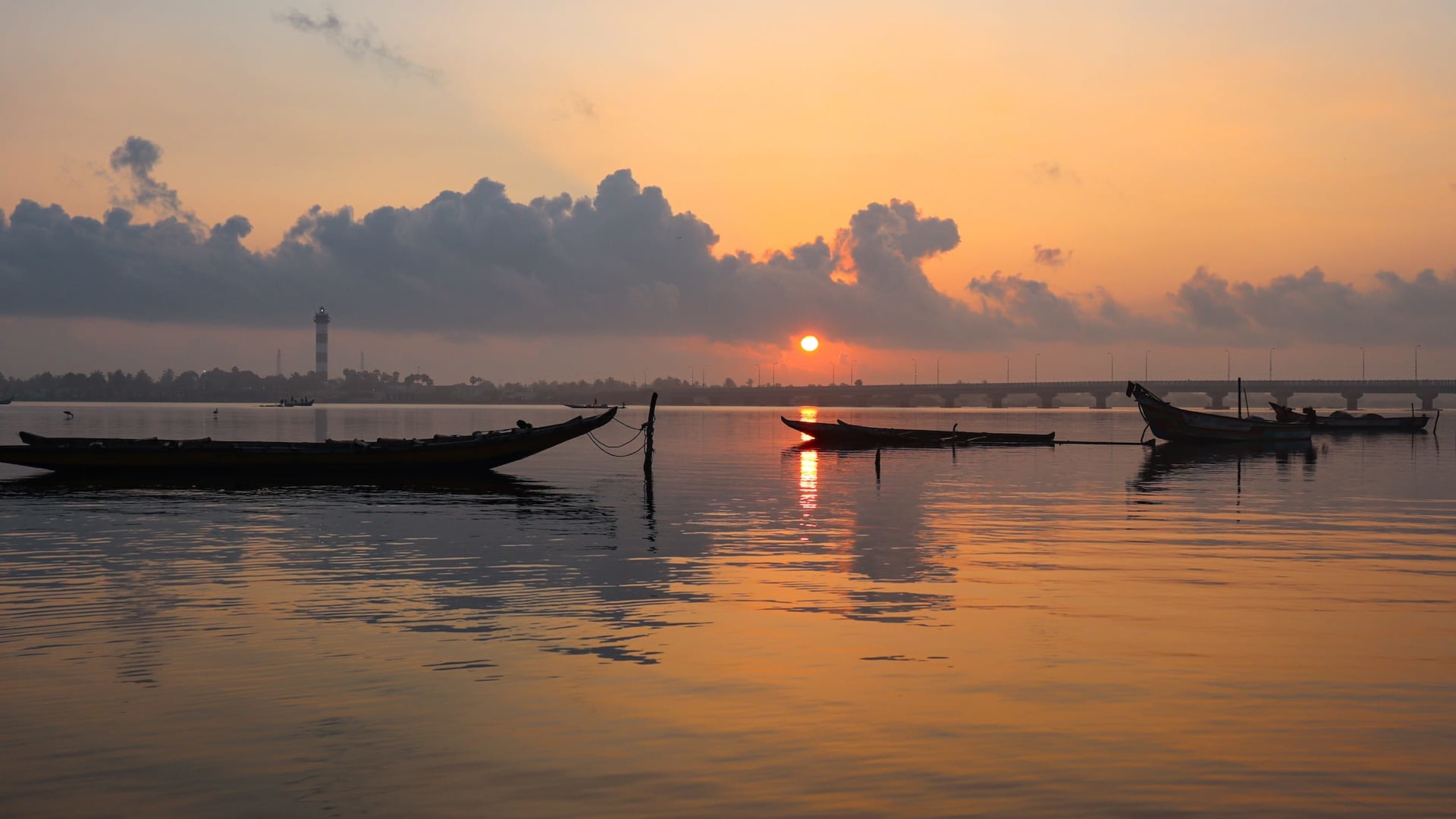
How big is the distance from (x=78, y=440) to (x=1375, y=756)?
53.4m

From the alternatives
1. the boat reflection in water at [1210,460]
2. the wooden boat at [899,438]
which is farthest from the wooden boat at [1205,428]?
the wooden boat at [899,438]

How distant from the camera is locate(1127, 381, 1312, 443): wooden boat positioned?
295 feet

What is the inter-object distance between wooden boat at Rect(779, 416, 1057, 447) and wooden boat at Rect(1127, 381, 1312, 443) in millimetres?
7915

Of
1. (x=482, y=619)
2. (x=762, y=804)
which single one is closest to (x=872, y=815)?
(x=762, y=804)

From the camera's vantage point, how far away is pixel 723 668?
1468cm

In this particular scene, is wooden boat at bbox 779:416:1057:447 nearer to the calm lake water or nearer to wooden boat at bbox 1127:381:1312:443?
wooden boat at bbox 1127:381:1312:443

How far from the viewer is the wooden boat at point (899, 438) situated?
89.3 metres

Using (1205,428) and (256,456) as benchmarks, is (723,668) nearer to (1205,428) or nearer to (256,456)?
(256,456)

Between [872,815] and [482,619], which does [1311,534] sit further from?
[872,815]

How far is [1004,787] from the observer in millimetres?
10039

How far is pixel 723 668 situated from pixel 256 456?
40821 millimetres

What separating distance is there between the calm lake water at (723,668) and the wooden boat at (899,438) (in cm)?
5518

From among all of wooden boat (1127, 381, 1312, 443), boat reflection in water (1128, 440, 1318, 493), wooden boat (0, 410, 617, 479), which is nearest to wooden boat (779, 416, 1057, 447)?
wooden boat (1127, 381, 1312, 443)

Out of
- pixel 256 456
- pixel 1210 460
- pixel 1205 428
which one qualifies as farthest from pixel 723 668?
pixel 1205 428
